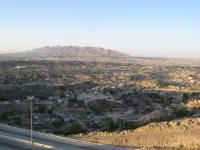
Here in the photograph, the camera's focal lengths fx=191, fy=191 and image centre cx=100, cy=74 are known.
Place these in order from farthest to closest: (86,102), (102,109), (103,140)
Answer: (86,102), (102,109), (103,140)

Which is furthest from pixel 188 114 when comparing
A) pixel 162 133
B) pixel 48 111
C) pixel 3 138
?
pixel 3 138

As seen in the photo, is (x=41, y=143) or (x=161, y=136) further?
(x=161, y=136)

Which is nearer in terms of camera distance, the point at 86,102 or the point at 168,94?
the point at 86,102

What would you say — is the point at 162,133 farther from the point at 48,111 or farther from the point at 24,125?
the point at 48,111

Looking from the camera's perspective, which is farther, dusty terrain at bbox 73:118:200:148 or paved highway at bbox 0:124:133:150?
dusty terrain at bbox 73:118:200:148

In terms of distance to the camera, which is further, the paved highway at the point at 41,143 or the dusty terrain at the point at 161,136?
the dusty terrain at the point at 161,136

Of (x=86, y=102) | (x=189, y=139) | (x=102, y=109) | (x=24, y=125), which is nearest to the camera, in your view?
(x=189, y=139)

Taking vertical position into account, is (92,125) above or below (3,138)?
below
